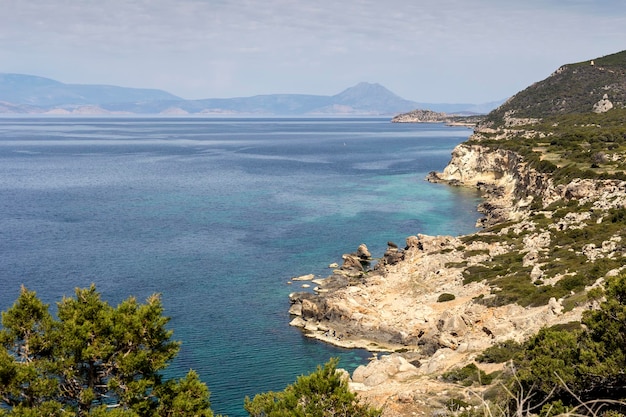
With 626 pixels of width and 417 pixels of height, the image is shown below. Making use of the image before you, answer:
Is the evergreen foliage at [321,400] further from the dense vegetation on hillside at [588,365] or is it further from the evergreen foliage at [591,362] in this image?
the evergreen foliage at [591,362]

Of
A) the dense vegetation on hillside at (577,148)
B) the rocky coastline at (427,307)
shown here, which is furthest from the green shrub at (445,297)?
the dense vegetation on hillside at (577,148)

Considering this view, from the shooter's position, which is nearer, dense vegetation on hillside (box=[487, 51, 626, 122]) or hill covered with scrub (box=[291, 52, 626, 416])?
hill covered with scrub (box=[291, 52, 626, 416])

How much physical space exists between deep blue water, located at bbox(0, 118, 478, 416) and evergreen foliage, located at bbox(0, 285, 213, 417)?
16.2m

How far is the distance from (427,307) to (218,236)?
1476 inches

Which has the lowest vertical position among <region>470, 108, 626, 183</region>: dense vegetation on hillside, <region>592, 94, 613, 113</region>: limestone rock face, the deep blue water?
the deep blue water

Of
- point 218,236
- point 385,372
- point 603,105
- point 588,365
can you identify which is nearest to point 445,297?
point 385,372

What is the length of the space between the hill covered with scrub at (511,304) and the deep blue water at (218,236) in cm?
499

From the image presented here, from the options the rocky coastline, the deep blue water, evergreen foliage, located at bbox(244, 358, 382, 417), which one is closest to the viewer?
evergreen foliage, located at bbox(244, 358, 382, 417)

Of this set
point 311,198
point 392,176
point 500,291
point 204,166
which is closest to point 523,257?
point 500,291

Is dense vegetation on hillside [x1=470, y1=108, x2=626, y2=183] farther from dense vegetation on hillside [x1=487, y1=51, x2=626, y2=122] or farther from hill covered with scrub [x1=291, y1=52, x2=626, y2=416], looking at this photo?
dense vegetation on hillside [x1=487, y1=51, x2=626, y2=122]

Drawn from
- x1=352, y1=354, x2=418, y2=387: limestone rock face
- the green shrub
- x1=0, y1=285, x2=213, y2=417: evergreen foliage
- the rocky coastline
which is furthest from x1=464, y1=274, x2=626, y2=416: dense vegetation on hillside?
the green shrub

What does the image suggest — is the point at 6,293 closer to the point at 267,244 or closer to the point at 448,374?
the point at 267,244

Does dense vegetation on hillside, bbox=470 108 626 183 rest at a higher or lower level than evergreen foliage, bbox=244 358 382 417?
higher

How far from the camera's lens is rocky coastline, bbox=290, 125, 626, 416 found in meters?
31.5
